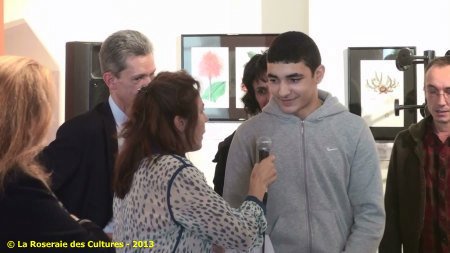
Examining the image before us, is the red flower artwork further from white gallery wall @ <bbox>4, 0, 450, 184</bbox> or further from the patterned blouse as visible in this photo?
the patterned blouse

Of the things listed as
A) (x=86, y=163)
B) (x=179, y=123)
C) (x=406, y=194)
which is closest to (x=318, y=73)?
(x=179, y=123)

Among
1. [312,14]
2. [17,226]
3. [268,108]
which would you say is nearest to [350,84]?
[312,14]

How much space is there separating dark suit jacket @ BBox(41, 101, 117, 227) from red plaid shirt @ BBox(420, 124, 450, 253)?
1.33 meters

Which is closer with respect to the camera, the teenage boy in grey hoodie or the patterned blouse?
the patterned blouse

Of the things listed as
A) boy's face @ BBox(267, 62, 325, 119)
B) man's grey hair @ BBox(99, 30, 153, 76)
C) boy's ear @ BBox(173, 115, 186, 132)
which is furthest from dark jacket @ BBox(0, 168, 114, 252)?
man's grey hair @ BBox(99, 30, 153, 76)

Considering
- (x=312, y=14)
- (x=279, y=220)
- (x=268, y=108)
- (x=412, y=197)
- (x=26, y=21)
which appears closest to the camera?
(x=279, y=220)

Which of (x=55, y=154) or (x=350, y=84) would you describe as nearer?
(x=55, y=154)

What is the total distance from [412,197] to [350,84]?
150cm

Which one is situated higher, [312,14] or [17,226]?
[312,14]

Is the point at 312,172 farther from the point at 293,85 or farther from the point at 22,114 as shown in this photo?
the point at 22,114

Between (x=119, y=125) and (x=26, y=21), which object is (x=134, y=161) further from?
(x=26, y=21)

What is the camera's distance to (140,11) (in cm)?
411

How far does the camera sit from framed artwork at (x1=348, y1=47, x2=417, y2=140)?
3.87m

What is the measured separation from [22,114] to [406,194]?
176 cm
